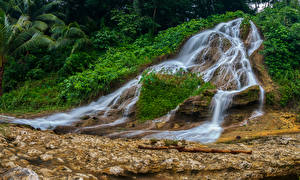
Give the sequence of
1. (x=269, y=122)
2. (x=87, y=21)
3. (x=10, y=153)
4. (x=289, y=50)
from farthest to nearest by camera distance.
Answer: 1. (x=87, y=21)
2. (x=289, y=50)
3. (x=269, y=122)
4. (x=10, y=153)

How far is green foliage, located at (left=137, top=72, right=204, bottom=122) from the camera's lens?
24.3 ft

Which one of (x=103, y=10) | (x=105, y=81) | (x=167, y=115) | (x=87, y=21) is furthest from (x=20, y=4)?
(x=167, y=115)

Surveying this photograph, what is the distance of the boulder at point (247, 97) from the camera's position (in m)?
7.21

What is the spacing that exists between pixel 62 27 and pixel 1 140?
40.4 feet

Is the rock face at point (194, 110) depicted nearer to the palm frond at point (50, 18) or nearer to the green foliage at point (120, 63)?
the green foliage at point (120, 63)

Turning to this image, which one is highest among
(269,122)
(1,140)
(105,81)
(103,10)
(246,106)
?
(103,10)

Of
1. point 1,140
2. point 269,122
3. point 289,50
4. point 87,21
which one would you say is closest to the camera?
point 1,140

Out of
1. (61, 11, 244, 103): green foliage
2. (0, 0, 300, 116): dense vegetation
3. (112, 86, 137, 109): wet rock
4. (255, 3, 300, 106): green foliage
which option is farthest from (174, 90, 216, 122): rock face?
(61, 11, 244, 103): green foliage

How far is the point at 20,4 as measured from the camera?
1652cm

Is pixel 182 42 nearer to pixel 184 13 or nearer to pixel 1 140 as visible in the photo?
pixel 184 13

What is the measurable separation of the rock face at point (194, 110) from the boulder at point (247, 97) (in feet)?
3.32

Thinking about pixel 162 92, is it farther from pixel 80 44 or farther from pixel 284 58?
pixel 80 44

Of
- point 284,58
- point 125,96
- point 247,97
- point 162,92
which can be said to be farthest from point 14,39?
point 284,58

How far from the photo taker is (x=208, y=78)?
30.3 ft
